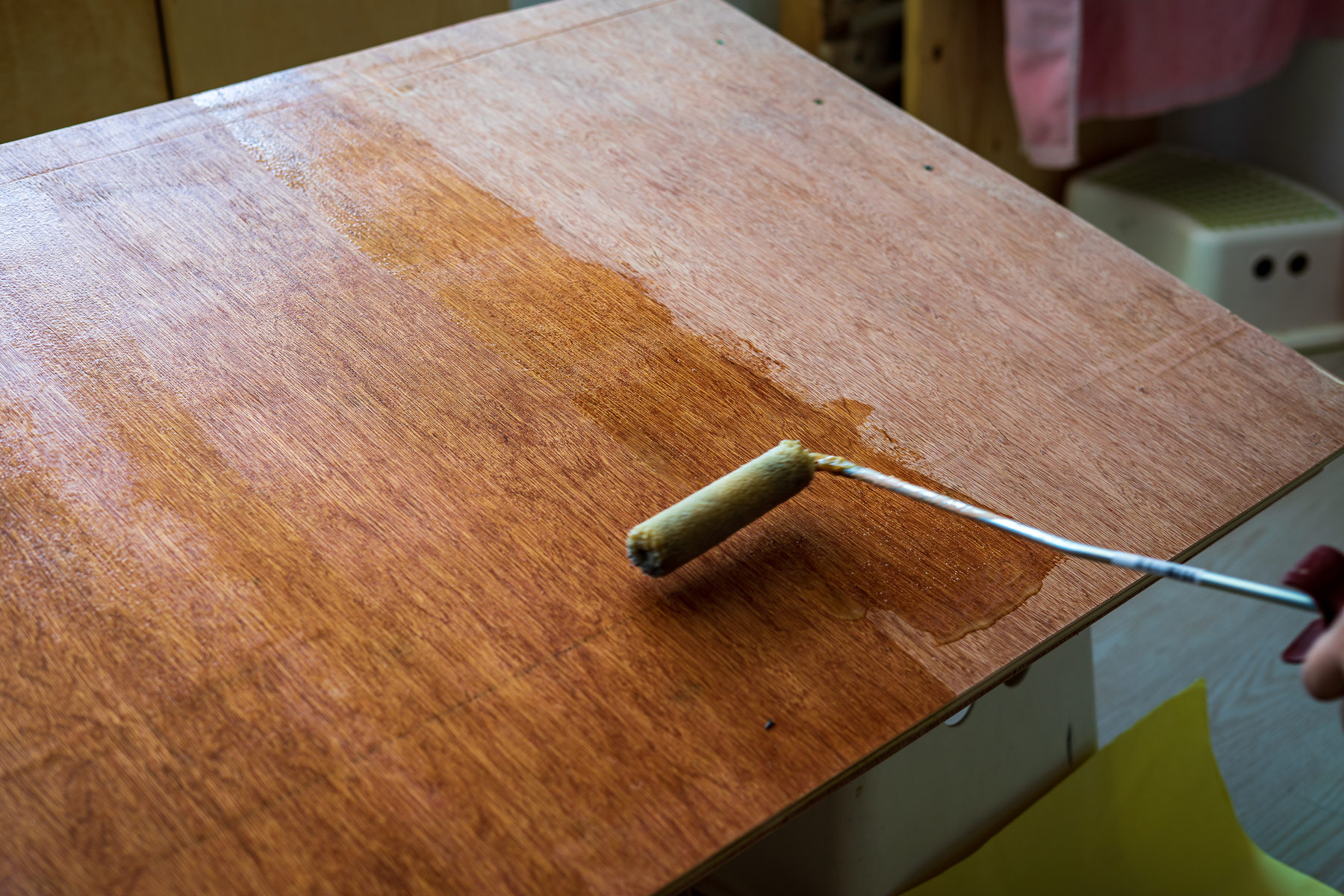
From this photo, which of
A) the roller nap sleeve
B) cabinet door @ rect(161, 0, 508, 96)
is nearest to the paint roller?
the roller nap sleeve

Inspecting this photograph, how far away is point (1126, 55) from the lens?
6.09 feet

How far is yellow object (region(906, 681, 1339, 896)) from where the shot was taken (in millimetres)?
1068

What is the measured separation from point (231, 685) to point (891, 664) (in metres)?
0.37

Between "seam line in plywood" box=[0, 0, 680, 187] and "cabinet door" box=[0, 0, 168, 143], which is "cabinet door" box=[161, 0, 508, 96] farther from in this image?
"seam line in plywood" box=[0, 0, 680, 187]

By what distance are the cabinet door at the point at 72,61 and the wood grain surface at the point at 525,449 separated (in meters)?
0.58

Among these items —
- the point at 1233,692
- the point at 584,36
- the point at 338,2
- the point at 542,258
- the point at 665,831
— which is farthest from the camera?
the point at 338,2

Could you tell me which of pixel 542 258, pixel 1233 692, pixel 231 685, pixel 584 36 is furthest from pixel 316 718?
pixel 1233 692

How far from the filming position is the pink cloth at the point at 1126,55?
5.87 ft

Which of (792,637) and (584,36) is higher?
(584,36)

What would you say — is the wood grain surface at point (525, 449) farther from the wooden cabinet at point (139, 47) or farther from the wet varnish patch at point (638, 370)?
the wooden cabinet at point (139, 47)

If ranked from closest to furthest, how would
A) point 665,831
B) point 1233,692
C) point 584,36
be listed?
point 665,831 < point 584,36 < point 1233,692

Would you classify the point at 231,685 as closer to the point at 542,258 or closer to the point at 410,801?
the point at 410,801

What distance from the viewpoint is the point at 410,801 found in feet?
1.94

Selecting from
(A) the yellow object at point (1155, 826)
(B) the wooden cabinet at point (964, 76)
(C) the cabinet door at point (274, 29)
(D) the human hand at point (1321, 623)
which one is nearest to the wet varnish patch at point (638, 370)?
(D) the human hand at point (1321, 623)
